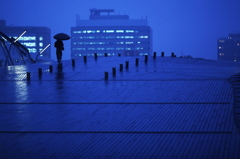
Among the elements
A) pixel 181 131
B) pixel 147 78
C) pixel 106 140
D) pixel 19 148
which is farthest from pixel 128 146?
pixel 147 78

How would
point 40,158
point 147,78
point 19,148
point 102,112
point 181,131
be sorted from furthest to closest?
point 147,78
point 102,112
point 181,131
point 19,148
point 40,158

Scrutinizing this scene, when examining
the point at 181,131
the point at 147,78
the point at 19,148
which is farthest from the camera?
the point at 147,78

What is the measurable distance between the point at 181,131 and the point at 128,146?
6.75 ft

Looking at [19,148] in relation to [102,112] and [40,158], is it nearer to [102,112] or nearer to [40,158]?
[40,158]

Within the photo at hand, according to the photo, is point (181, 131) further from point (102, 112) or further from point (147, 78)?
point (147, 78)

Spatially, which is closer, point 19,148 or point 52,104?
point 19,148

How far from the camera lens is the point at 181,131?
11.7 meters

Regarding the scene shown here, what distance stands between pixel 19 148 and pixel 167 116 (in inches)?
213

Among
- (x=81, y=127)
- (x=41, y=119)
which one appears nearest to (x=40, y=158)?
(x=81, y=127)

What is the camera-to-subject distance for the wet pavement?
10.2 metres

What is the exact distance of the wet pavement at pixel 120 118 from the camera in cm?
1016

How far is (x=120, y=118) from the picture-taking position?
1341 cm

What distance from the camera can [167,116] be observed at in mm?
13523

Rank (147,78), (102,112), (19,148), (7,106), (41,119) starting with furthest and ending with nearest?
1. (147,78)
2. (7,106)
3. (102,112)
4. (41,119)
5. (19,148)
